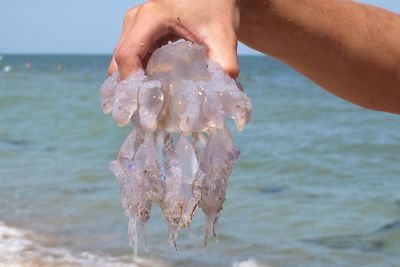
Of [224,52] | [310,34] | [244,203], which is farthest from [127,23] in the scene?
[244,203]

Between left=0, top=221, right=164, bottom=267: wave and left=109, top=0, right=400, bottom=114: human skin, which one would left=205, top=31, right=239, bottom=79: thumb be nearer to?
→ left=109, top=0, right=400, bottom=114: human skin

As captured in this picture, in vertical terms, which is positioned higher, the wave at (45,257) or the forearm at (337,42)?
the forearm at (337,42)

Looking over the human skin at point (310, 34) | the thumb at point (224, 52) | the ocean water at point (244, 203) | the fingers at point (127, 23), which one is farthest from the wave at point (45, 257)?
the thumb at point (224, 52)

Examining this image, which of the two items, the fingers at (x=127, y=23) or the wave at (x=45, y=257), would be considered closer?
the fingers at (x=127, y=23)

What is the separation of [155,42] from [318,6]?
2.17ft

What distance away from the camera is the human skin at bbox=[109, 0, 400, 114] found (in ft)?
3.55

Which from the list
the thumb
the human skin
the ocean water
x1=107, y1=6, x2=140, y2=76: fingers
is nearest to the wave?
the ocean water

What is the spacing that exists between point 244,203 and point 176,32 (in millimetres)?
5079

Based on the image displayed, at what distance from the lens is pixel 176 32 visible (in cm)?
109

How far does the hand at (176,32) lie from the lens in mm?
1054

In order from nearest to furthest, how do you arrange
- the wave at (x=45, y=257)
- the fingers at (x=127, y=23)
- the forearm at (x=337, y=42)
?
1. the fingers at (x=127, y=23)
2. the forearm at (x=337, y=42)
3. the wave at (x=45, y=257)

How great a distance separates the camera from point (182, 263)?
4.25 m

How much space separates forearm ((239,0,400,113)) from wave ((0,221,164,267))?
8.59ft

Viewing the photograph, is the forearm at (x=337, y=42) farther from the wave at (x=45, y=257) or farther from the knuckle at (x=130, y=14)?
the wave at (x=45, y=257)
